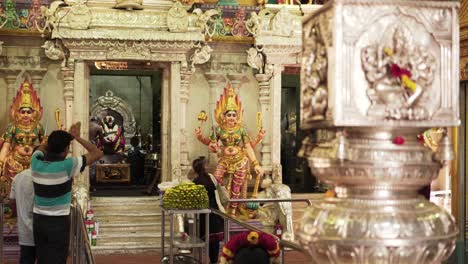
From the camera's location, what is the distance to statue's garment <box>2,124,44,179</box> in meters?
11.2

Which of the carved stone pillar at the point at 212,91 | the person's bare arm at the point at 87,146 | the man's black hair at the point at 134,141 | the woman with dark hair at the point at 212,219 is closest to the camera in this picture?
the person's bare arm at the point at 87,146

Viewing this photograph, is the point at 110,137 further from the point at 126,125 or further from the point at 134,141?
the point at 134,141

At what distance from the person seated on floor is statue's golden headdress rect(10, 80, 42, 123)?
244 inches

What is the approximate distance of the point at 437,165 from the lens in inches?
91.7

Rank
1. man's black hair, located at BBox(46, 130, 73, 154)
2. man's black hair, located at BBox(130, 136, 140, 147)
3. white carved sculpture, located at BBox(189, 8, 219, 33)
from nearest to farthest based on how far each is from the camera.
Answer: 1. man's black hair, located at BBox(46, 130, 73, 154)
2. white carved sculpture, located at BBox(189, 8, 219, 33)
3. man's black hair, located at BBox(130, 136, 140, 147)

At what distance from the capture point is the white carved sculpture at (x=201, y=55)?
12133mm

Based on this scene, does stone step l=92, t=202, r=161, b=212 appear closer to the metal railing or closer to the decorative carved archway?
the decorative carved archway

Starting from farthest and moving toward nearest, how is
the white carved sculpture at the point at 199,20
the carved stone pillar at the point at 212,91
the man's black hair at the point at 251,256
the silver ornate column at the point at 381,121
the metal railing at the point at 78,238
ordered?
the carved stone pillar at the point at 212,91 < the white carved sculpture at the point at 199,20 < the metal railing at the point at 78,238 < the man's black hair at the point at 251,256 < the silver ornate column at the point at 381,121

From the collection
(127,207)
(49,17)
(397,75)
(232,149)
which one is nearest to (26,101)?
(49,17)

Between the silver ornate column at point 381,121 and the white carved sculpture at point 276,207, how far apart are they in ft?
30.4

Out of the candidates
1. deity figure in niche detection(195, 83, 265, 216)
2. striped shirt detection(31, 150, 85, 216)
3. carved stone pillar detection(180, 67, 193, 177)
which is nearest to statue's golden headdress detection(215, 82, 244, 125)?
deity figure in niche detection(195, 83, 265, 216)

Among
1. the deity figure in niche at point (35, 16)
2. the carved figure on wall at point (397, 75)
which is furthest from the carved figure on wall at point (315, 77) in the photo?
the deity figure in niche at point (35, 16)

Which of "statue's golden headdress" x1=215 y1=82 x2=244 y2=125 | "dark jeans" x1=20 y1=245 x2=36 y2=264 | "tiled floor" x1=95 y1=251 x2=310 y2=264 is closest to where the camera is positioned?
"dark jeans" x1=20 y1=245 x2=36 y2=264

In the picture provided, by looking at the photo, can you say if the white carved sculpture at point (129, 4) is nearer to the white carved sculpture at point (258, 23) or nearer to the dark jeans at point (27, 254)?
the white carved sculpture at point (258, 23)
